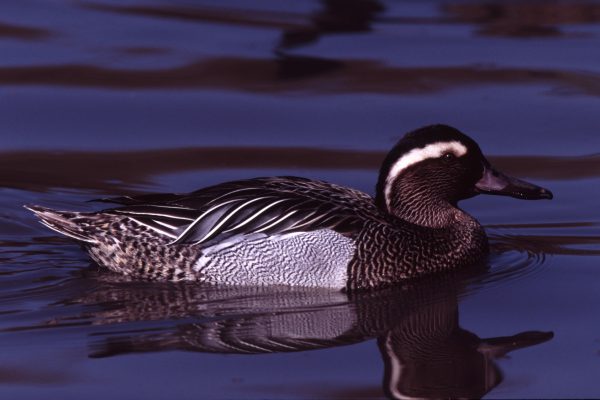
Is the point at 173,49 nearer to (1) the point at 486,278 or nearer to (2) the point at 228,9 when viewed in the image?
(2) the point at 228,9

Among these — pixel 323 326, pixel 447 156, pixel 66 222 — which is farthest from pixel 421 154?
pixel 66 222

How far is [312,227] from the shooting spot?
821 centimetres

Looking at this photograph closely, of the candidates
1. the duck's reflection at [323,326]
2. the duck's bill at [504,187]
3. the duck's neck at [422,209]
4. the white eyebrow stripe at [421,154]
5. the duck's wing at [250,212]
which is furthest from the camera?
the duck's bill at [504,187]

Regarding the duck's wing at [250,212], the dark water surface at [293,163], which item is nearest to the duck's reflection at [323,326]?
the dark water surface at [293,163]

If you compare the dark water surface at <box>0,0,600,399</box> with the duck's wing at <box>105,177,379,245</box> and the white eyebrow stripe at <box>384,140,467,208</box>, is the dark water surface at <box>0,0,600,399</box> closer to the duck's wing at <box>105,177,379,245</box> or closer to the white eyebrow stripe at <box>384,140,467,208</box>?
the duck's wing at <box>105,177,379,245</box>

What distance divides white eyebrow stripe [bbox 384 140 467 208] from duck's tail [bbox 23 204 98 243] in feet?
5.60

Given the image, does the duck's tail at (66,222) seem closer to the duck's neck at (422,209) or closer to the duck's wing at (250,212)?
the duck's wing at (250,212)

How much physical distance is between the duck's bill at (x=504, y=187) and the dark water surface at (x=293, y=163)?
361 millimetres

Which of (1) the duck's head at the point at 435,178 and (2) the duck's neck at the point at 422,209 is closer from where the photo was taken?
(1) the duck's head at the point at 435,178

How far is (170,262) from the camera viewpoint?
8.30 meters

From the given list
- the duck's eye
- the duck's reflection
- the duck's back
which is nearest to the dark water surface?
the duck's reflection

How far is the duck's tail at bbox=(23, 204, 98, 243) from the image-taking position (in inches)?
336

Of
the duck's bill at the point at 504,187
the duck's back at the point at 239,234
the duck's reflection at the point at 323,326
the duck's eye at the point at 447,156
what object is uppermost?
the duck's eye at the point at 447,156

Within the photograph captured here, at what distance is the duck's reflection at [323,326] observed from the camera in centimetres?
679
